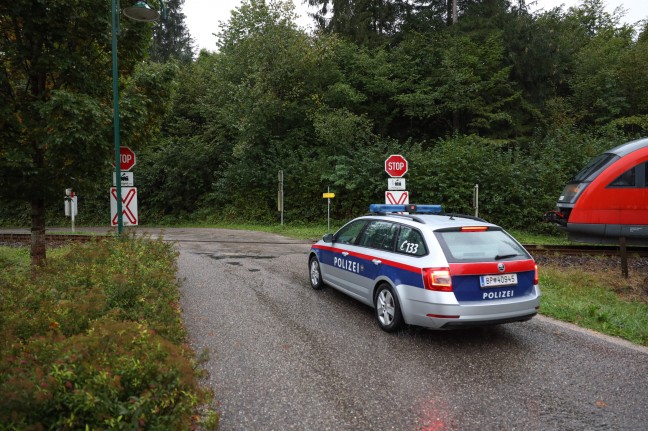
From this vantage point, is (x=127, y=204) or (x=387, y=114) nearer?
(x=127, y=204)

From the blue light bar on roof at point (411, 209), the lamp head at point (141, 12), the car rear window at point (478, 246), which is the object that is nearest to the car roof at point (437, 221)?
the car rear window at point (478, 246)

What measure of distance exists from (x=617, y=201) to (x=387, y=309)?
10.1 meters

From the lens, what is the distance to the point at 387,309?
5836mm

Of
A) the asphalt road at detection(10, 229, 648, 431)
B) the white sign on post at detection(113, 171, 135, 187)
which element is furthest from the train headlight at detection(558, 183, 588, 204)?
the white sign on post at detection(113, 171, 135, 187)

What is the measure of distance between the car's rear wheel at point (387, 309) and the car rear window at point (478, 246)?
926mm

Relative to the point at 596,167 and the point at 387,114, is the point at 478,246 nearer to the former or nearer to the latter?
the point at 596,167

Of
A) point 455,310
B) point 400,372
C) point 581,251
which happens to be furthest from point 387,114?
point 400,372

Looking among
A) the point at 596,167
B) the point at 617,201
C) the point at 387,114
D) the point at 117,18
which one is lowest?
the point at 617,201

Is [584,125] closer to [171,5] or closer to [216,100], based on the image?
[216,100]

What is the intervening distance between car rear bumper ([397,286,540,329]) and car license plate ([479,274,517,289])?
0.62 ft

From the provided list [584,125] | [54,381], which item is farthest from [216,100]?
[54,381]

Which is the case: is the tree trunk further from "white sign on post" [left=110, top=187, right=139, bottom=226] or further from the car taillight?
the car taillight

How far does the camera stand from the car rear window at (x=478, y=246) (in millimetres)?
5312

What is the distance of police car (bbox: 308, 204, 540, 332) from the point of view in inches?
201
